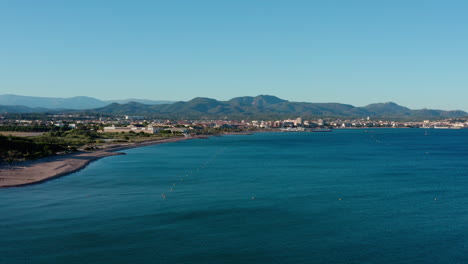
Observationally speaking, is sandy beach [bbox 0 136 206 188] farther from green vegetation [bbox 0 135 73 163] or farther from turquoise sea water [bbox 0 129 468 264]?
turquoise sea water [bbox 0 129 468 264]

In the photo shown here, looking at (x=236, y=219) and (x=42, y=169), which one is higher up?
(x=236, y=219)

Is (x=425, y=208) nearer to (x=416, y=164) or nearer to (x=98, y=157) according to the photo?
(x=416, y=164)

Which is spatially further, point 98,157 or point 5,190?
point 98,157

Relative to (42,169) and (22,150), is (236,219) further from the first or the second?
(22,150)

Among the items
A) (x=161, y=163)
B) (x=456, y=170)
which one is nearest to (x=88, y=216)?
(x=161, y=163)

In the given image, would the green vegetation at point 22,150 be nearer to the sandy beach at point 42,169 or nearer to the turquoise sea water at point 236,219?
the sandy beach at point 42,169

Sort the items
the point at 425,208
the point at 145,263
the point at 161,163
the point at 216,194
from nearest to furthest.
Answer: the point at 145,263
the point at 425,208
the point at 216,194
the point at 161,163

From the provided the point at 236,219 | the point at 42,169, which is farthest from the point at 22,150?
the point at 236,219

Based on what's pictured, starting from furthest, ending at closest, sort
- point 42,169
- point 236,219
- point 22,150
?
1. point 22,150
2. point 42,169
3. point 236,219

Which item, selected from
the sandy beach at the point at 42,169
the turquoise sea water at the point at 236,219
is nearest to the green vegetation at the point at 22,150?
the sandy beach at the point at 42,169
